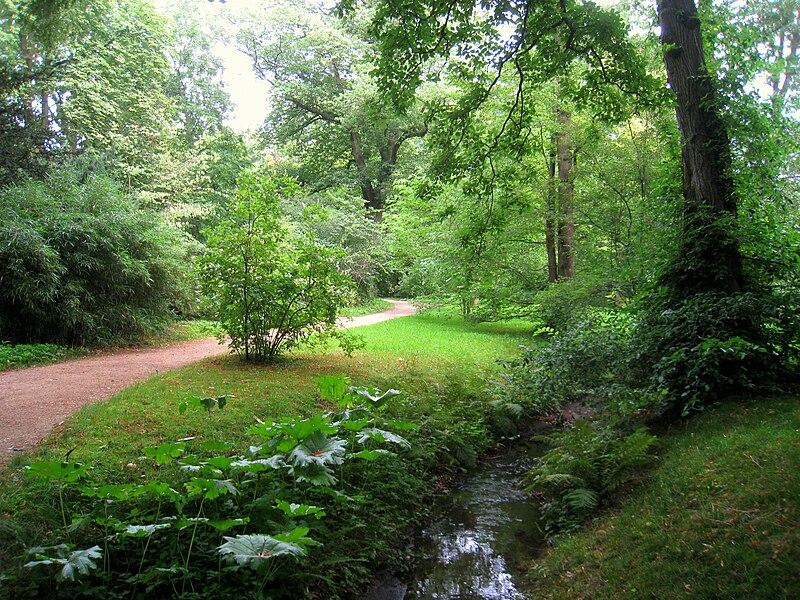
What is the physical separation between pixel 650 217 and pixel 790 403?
456 cm

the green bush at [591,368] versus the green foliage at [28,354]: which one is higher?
the green foliage at [28,354]

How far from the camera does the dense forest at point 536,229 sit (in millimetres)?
5238

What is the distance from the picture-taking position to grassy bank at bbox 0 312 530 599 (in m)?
3.14

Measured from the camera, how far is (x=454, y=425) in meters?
6.70

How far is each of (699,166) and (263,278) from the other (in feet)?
22.8

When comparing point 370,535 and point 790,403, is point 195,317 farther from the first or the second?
point 790,403

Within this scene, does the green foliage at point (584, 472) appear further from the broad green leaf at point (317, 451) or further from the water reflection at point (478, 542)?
the broad green leaf at point (317, 451)

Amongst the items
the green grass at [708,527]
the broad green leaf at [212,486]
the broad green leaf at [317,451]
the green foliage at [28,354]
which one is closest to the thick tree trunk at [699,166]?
the green grass at [708,527]

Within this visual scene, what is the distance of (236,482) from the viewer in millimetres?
3854

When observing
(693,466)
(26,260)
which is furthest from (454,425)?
(26,260)

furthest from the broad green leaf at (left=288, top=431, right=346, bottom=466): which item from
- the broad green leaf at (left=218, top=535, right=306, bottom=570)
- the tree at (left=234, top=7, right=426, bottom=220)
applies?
the tree at (left=234, top=7, right=426, bottom=220)

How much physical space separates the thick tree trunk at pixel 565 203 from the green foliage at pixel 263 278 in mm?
7454

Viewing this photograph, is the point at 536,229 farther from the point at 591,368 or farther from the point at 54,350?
the point at 54,350

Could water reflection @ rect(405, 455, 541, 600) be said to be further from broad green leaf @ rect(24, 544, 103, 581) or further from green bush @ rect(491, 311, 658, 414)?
broad green leaf @ rect(24, 544, 103, 581)
